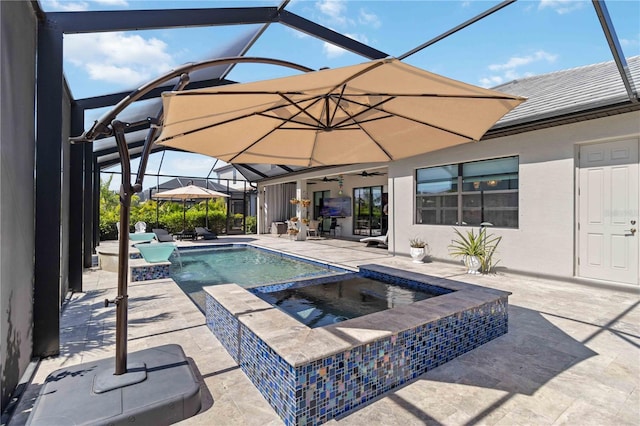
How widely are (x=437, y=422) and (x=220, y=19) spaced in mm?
5308

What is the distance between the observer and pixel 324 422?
215 centimetres

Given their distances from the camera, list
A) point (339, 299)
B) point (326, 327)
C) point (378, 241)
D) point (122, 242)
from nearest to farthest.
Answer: point (122, 242) < point (326, 327) < point (339, 299) < point (378, 241)

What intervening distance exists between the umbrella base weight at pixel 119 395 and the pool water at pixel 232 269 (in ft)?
7.71

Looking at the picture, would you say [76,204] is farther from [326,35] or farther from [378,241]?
[378,241]

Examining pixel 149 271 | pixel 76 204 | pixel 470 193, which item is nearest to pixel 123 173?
pixel 76 204

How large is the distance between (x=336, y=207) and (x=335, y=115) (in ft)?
42.1

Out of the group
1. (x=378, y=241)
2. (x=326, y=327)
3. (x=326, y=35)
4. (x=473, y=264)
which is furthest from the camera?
(x=378, y=241)

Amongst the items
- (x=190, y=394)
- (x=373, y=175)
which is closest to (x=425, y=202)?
(x=373, y=175)

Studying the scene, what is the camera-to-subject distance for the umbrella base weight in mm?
1926

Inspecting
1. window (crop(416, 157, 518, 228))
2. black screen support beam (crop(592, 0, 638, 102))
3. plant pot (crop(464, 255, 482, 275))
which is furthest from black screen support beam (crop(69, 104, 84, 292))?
window (crop(416, 157, 518, 228))

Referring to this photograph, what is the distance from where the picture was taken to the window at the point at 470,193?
7129 millimetres

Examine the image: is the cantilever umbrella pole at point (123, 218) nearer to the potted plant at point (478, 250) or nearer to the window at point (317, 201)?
the potted plant at point (478, 250)

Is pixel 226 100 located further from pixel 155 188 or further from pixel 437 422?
pixel 155 188

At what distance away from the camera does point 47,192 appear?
303cm
